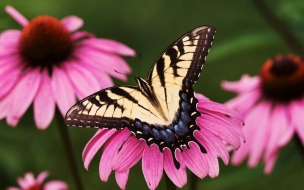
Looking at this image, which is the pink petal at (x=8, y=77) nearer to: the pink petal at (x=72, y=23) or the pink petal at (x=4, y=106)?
the pink petal at (x=4, y=106)

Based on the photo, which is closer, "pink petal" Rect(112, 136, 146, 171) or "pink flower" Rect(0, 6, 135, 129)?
"pink petal" Rect(112, 136, 146, 171)

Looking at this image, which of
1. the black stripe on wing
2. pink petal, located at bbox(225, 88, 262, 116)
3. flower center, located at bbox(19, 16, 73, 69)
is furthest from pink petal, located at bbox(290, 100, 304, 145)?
flower center, located at bbox(19, 16, 73, 69)

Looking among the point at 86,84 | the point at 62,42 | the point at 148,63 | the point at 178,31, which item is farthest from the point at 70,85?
the point at 178,31

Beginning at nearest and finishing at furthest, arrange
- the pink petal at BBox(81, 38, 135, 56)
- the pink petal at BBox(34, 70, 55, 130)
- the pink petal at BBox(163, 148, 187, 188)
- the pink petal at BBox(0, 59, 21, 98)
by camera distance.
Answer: the pink petal at BBox(163, 148, 187, 188)
the pink petal at BBox(34, 70, 55, 130)
the pink petal at BBox(0, 59, 21, 98)
the pink petal at BBox(81, 38, 135, 56)

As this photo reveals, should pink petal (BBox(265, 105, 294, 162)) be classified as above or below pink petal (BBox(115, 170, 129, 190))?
below

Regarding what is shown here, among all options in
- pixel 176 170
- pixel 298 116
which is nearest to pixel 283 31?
pixel 298 116

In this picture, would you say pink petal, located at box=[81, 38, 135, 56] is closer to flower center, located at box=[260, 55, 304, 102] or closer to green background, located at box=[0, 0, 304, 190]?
green background, located at box=[0, 0, 304, 190]

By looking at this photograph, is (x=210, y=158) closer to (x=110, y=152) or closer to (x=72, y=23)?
(x=110, y=152)
